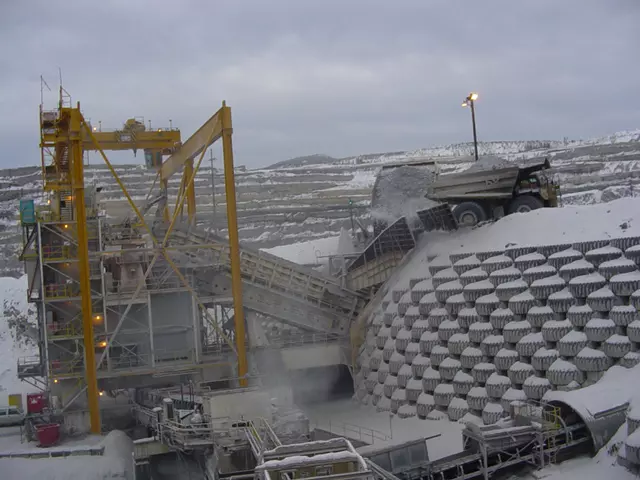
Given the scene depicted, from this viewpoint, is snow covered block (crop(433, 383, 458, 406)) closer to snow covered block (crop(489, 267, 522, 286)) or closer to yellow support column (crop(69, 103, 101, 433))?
snow covered block (crop(489, 267, 522, 286))

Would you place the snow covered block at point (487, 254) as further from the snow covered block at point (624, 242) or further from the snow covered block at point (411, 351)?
the snow covered block at point (411, 351)

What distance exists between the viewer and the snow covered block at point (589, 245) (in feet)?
93.1

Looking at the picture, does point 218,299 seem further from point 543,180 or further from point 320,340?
point 543,180

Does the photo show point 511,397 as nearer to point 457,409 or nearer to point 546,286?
point 457,409

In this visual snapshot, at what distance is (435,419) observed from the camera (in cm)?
3081

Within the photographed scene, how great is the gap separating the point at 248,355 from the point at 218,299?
126 inches

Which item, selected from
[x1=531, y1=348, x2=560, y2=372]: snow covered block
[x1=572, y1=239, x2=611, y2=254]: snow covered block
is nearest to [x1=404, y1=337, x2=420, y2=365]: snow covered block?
[x1=531, y1=348, x2=560, y2=372]: snow covered block

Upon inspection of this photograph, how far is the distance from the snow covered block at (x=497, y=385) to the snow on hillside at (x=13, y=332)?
29.4 m

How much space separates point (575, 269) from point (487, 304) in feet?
12.6

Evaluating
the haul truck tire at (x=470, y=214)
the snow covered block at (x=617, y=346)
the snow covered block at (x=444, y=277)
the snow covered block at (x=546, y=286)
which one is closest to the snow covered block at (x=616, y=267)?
the snow covered block at (x=546, y=286)

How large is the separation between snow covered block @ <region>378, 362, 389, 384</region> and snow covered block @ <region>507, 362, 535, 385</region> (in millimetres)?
7598

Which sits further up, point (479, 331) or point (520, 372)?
point (479, 331)

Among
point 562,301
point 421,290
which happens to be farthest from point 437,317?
point 562,301

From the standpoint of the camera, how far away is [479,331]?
30250 millimetres
